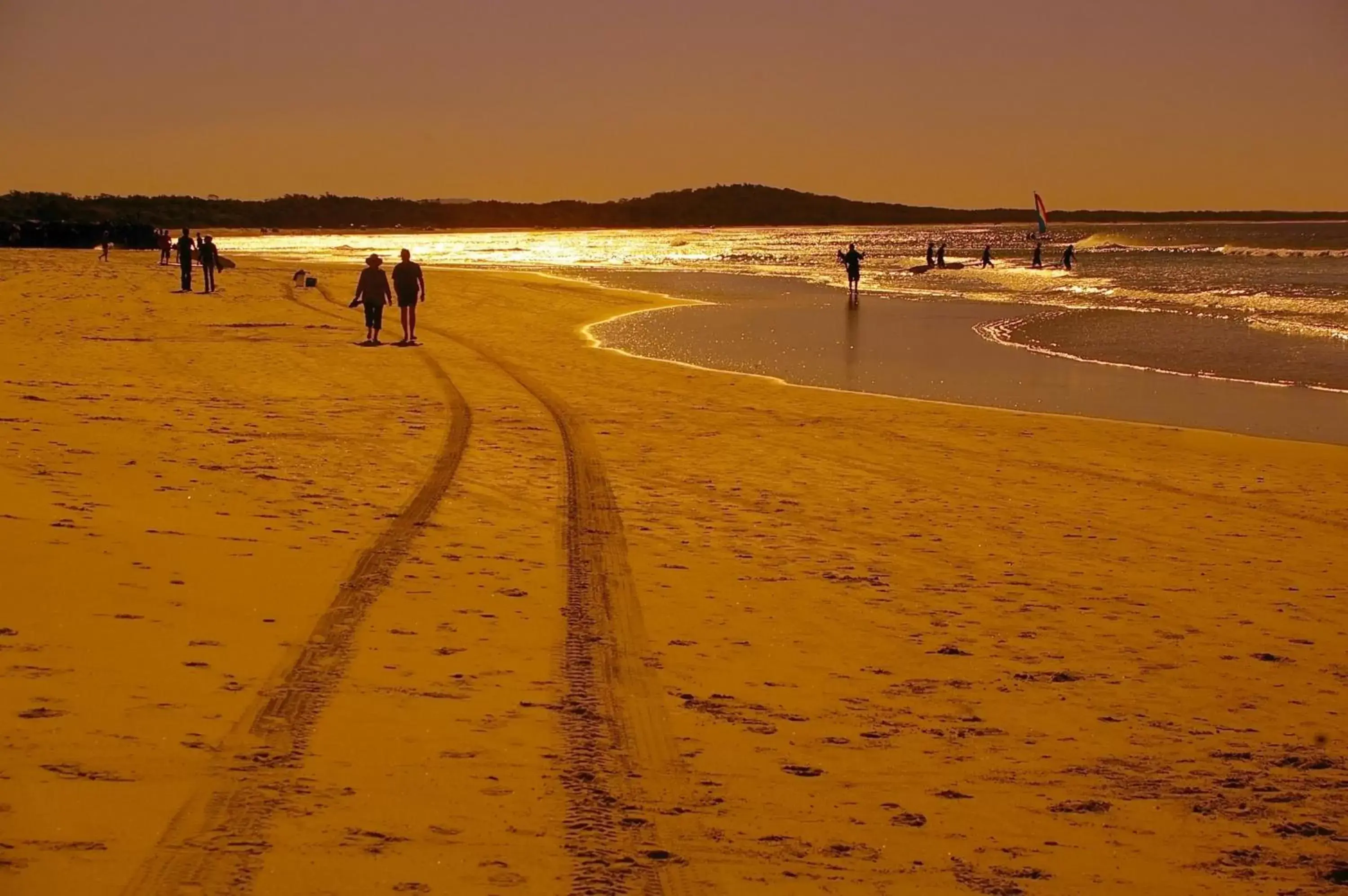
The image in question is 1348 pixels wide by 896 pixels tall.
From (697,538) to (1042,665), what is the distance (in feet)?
9.51

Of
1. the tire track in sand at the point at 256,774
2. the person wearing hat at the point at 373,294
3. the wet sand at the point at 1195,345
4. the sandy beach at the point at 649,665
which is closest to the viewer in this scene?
the tire track in sand at the point at 256,774

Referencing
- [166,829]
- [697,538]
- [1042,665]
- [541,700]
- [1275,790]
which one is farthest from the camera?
[697,538]

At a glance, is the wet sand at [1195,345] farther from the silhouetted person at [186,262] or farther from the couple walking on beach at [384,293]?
the silhouetted person at [186,262]

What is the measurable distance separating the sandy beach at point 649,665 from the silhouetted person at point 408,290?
893cm

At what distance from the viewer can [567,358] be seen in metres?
20.9

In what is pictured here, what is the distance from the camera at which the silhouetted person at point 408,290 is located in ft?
69.3

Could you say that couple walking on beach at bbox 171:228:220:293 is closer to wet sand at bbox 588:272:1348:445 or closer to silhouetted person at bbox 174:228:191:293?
silhouetted person at bbox 174:228:191:293

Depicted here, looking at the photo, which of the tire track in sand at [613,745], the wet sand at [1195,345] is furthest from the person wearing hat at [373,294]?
the tire track in sand at [613,745]

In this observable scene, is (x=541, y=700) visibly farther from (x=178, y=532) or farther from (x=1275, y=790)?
(x=178, y=532)

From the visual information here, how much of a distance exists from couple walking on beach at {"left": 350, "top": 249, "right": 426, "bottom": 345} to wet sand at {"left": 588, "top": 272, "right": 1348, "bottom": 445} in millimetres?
3941

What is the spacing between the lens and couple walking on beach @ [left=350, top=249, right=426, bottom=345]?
2073cm

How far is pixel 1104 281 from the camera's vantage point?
54250 mm

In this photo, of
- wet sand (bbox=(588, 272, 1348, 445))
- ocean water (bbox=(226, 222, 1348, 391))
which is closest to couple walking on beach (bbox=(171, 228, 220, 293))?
wet sand (bbox=(588, 272, 1348, 445))

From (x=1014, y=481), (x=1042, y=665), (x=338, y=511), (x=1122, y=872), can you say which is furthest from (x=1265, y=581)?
(x=338, y=511)
